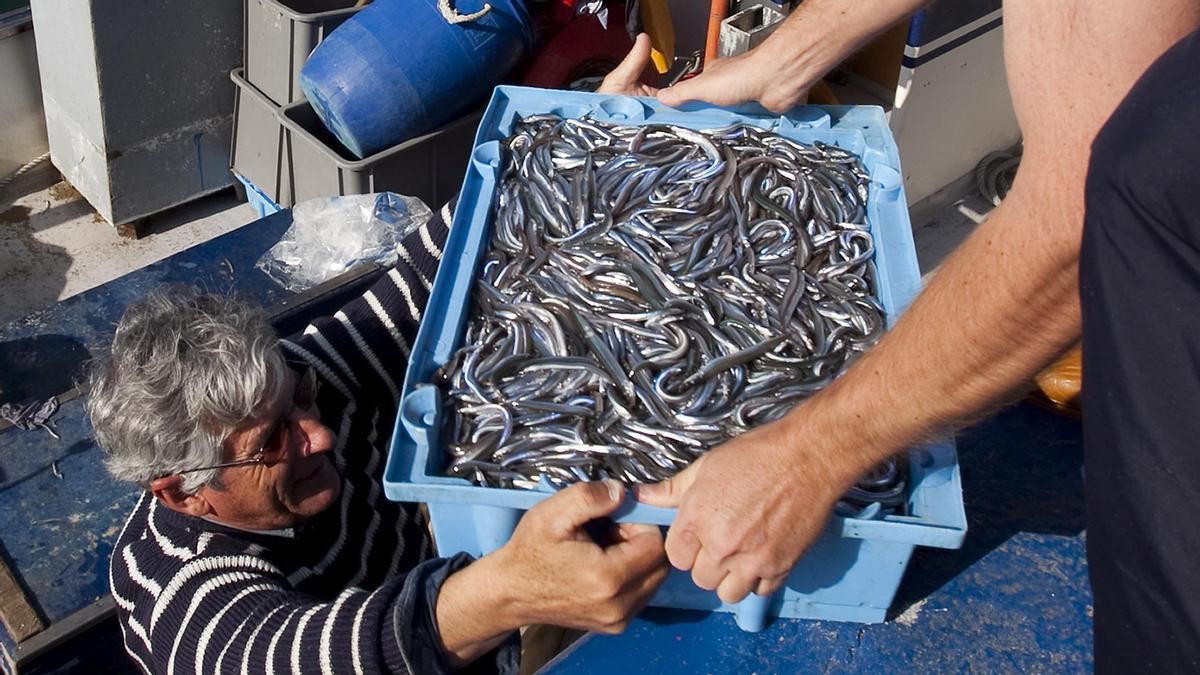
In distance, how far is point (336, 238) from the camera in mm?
3316

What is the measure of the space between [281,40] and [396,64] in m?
0.66

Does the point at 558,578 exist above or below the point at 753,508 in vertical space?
below

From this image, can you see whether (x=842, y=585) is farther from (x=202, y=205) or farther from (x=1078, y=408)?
(x=202, y=205)

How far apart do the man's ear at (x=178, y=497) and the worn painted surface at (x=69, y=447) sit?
0.41m

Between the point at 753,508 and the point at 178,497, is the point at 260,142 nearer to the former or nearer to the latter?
the point at 178,497

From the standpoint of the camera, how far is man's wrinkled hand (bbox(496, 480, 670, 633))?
5.39 feet

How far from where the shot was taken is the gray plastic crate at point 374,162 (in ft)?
12.6

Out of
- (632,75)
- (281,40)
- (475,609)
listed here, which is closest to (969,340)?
(475,609)

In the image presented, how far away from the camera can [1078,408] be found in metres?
2.44

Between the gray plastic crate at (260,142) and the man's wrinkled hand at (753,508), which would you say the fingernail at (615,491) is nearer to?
the man's wrinkled hand at (753,508)

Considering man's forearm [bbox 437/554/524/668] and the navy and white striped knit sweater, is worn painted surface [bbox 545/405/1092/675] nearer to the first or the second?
man's forearm [bbox 437/554/524/668]

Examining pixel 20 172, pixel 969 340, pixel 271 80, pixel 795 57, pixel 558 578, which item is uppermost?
pixel 969 340

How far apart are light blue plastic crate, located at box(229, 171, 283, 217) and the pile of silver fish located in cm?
196

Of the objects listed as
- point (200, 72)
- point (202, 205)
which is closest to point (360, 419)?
point (200, 72)
